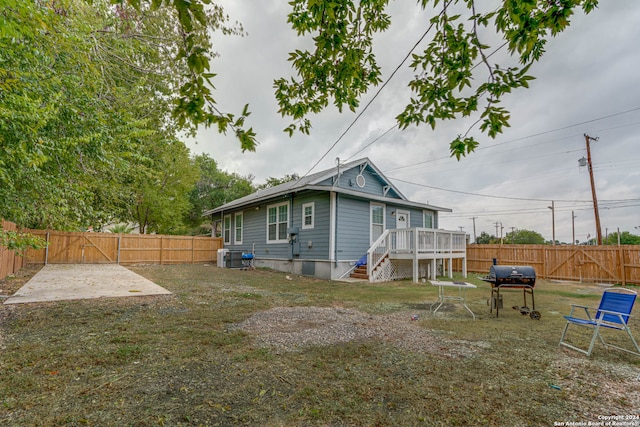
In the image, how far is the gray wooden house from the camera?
10867mm

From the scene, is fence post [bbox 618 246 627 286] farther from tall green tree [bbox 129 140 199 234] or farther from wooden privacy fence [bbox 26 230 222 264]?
tall green tree [bbox 129 140 199 234]

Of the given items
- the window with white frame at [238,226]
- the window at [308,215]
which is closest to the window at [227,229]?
the window with white frame at [238,226]

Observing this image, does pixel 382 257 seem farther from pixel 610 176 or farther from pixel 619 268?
pixel 610 176

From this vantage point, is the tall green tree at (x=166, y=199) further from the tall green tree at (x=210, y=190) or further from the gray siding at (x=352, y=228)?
the gray siding at (x=352, y=228)

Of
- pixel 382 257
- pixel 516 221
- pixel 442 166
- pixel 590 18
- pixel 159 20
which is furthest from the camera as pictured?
pixel 516 221

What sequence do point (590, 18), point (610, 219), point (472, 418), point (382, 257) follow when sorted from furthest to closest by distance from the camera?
point (610, 219), point (382, 257), point (590, 18), point (472, 418)

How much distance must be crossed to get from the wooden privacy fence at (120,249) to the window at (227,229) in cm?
64

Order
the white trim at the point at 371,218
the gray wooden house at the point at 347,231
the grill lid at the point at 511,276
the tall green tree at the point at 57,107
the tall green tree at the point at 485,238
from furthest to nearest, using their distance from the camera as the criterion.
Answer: the tall green tree at the point at 485,238
the white trim at the point at 371,218
the gray wooden house at the point at 347,231
the grill lid at the point at 511,276
the tall green tree at the point at 57,107

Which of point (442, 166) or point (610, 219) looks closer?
point (442, 166)

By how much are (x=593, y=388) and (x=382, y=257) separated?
322 inches

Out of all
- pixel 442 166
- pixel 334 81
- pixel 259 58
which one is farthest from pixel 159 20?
pixel 442 166

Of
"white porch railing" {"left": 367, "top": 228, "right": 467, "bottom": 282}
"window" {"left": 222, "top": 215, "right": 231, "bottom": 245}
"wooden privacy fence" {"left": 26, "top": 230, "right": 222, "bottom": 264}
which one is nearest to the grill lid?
"white porch railing" {"left": 367, "top": 228, "right": 467, "bottom": 282}

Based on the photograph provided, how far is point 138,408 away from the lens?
2.20m

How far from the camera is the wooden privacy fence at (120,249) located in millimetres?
13789
